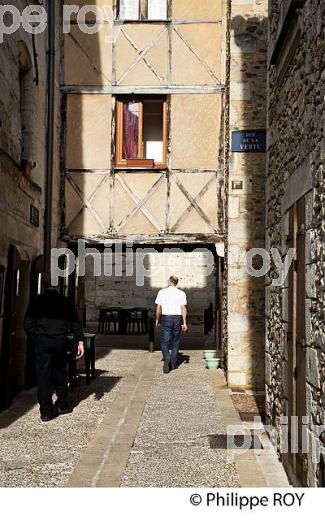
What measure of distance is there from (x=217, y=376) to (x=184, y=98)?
4.58 m

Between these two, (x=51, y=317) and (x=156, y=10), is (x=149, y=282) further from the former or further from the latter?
(x=51, y=317)

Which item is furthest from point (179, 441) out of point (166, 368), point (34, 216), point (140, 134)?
point (140, 134)

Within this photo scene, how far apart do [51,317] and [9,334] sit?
2.69 ft

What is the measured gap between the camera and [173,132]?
470 inches

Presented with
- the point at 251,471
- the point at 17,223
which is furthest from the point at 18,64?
the point at 251,471

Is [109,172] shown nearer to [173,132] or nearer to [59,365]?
[173,132]

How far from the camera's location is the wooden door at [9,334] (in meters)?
7.96

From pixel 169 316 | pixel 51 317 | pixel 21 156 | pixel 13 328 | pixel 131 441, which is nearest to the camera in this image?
pixel 131 441

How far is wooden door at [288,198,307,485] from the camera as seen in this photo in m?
4.79

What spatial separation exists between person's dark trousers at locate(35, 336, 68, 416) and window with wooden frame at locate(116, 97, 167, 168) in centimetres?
511

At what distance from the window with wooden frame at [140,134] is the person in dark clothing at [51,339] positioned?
468 cm

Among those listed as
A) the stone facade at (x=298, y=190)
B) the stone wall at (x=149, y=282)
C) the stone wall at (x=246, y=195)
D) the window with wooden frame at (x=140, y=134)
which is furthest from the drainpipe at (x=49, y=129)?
the stone wall at (x=149, y=282)

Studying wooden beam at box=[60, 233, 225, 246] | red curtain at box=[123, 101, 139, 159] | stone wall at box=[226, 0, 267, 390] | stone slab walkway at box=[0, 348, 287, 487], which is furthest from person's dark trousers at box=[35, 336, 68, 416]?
red curtain at box=[123, 101, 139, 159]

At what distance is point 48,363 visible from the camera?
748 centimetres
